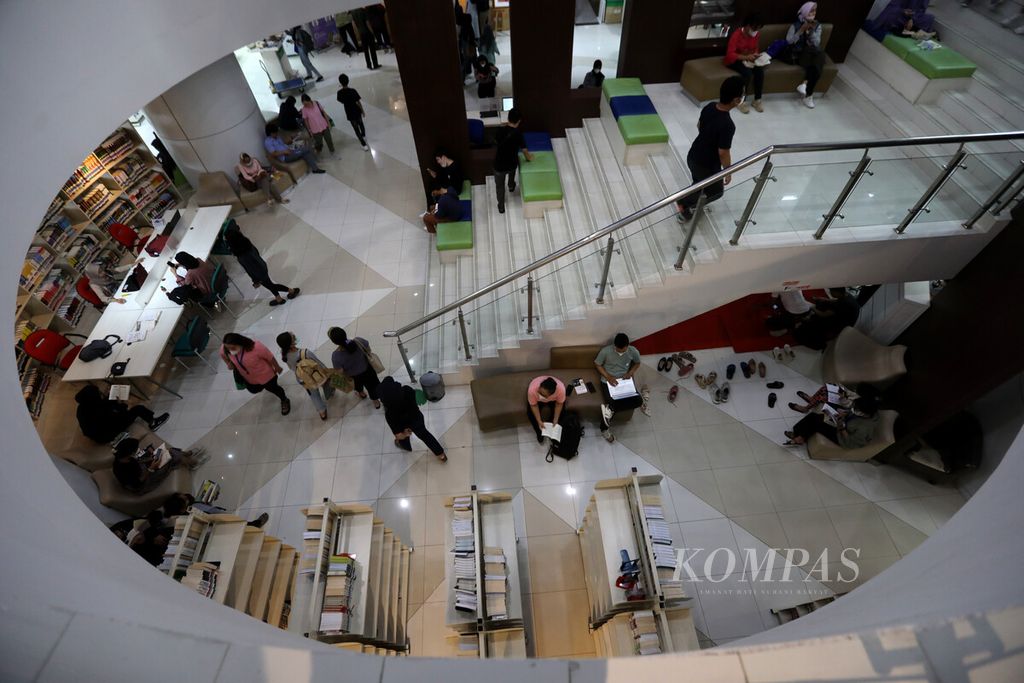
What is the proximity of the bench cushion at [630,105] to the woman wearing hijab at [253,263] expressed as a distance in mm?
5865

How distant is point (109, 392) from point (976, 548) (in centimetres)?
834

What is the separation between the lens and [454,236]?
6848 millimetres

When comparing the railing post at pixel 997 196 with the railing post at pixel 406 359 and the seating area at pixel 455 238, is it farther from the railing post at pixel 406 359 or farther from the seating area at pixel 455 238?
the railing post at pixel 406 359

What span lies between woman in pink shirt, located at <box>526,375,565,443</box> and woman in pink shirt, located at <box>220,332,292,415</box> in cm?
323

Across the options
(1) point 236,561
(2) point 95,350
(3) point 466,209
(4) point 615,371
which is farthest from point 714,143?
(2) point 95,350

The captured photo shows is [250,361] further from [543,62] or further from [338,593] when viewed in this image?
[543,62]

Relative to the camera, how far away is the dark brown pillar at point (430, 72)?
6.01 metres

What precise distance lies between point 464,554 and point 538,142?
20.4 feet

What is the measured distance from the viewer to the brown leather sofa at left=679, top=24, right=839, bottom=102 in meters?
6.96

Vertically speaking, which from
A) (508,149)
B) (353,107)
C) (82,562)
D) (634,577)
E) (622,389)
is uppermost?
(82,562)

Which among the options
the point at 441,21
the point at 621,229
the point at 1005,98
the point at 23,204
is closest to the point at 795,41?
the point at 1005,98

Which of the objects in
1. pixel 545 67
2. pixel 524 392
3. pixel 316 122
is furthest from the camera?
pixel 316 122

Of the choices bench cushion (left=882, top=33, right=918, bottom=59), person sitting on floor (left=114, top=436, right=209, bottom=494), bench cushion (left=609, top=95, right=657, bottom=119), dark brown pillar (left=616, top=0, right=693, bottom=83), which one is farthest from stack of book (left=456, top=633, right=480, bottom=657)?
bench cushion (left=882, top=33, right=918, bottom=59)

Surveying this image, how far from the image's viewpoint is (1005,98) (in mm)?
5988
